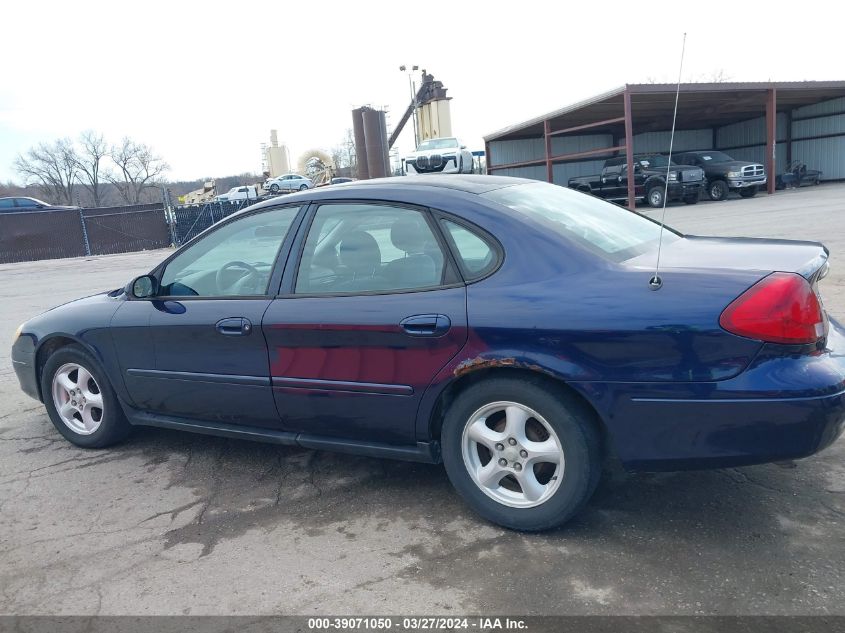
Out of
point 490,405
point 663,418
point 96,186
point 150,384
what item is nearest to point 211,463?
point 150,384

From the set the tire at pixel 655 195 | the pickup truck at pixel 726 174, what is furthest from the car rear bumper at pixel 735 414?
the pickup truck at pixel 726 174

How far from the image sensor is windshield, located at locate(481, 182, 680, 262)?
3088 mm

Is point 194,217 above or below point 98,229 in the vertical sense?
above

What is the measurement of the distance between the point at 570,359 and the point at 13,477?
3.37 metres

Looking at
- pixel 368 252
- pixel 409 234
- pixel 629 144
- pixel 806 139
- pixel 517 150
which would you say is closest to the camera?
pixel 409 234

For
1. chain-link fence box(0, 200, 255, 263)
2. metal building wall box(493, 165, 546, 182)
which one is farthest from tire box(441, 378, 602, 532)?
metal building wall box(493, 165, 546, 182)

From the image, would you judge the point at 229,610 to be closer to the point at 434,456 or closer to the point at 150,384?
the point at 434,456

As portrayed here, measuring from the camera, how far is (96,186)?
77.9 meters

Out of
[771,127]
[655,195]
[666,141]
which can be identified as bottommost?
[655,195]

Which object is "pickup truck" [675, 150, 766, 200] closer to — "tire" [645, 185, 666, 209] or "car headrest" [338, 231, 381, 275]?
"tire" [645, 185, 666, 209]

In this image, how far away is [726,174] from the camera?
25359mm

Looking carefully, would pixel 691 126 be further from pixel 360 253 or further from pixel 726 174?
pixel 360 253

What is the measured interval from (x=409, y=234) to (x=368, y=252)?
25cm

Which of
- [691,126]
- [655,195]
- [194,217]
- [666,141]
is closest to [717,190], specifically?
[655,195]
